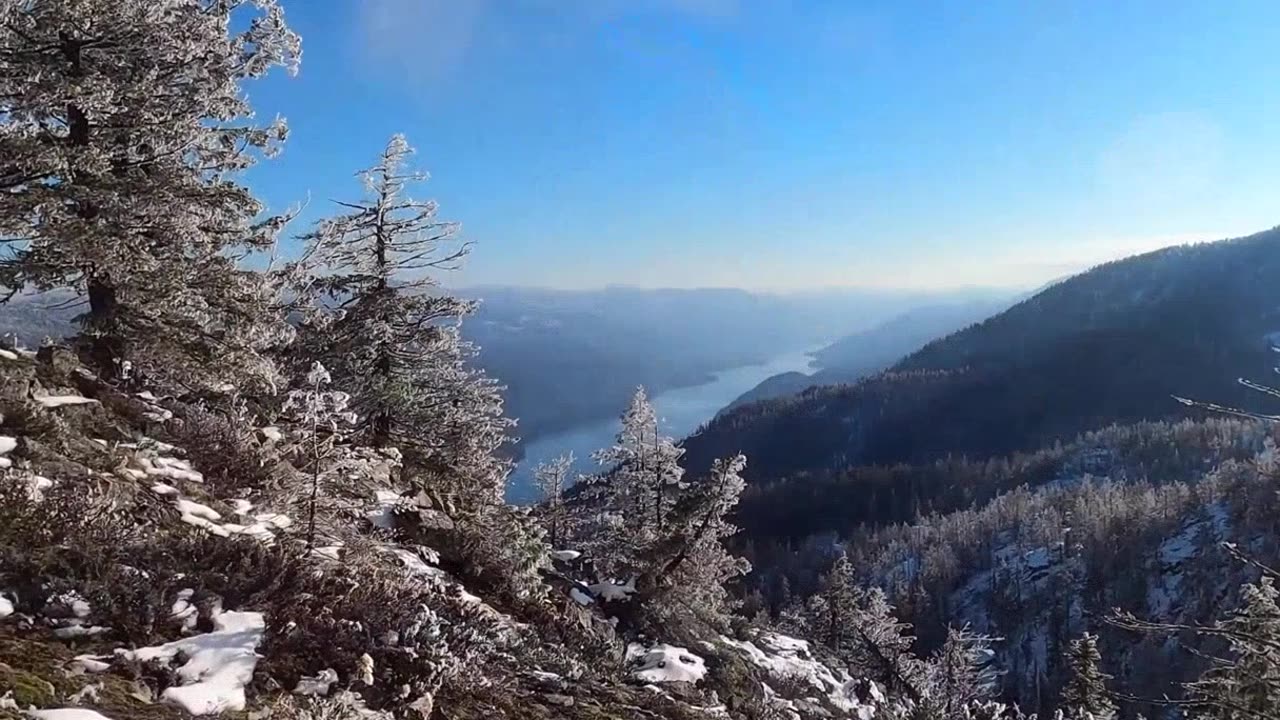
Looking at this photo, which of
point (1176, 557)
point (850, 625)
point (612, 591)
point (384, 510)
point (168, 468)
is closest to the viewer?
point (168, 468)

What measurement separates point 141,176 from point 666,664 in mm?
11123

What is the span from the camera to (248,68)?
1279cm

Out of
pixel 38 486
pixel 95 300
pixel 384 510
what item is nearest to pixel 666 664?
pixel 384 510

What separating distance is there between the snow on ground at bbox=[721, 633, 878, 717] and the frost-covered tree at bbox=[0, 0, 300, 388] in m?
11.4

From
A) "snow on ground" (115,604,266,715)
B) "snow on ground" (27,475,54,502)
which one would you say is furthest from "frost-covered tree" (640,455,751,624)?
"snow on ground" (115,604,266,715)

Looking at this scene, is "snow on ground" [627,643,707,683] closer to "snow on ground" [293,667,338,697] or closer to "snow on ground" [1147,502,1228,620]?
"snow on ground" [293,667,338,697]

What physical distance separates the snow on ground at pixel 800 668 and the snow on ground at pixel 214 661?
38.0 ft

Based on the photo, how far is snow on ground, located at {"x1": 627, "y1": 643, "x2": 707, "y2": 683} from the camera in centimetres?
1094

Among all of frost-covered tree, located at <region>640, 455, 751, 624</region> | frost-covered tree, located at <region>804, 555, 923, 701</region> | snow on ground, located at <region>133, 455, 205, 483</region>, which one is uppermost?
snow on ground, located at <region>133, 455, 205, 483</region>

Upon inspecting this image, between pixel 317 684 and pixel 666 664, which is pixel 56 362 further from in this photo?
pixel 666 664

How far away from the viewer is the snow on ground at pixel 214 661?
4.79m

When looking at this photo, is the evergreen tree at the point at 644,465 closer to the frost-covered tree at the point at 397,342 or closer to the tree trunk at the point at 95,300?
the frost-covered tree at the point at 397,342

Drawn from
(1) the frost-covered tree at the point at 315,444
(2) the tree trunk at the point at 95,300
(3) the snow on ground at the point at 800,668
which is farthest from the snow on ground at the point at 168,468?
(3) the snow on ground at the point at 800,668

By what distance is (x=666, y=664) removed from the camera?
1168 centimetres
